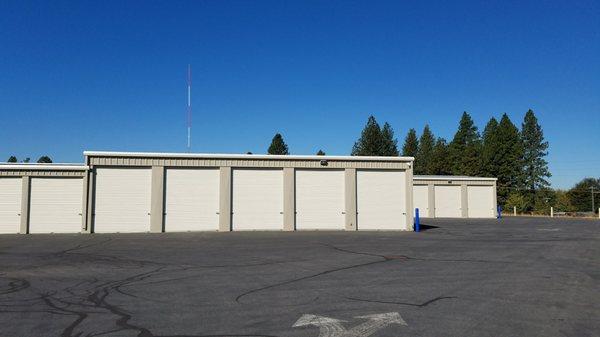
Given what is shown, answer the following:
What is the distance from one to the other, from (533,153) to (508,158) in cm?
510

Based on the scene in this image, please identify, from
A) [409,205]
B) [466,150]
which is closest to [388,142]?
[466,150]

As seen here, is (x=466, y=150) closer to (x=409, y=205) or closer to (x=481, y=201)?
(x=481, y=201)

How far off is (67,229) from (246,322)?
21.5m

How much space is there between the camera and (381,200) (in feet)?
86.3

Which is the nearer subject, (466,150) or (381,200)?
(381,200)

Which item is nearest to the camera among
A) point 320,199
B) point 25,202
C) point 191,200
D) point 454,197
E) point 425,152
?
point 25,202

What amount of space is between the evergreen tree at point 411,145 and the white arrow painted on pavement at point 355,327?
8803 cm

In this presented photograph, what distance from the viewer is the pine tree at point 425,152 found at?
8449 cm

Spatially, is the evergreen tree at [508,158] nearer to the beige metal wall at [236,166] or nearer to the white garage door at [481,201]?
the white garage door at [481,201]

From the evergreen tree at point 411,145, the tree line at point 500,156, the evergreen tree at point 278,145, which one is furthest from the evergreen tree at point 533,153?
the evergreen tree at point 278,145

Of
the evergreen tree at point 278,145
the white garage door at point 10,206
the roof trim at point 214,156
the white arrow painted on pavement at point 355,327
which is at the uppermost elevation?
the evergreen tree at point 278,145

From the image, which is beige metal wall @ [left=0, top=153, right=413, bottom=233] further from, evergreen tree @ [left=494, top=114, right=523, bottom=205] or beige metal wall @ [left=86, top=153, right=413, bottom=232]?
evergreen tree @ [left=494, top=114, right=523, bottom=205]

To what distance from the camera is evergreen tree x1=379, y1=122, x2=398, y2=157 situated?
84.2 m

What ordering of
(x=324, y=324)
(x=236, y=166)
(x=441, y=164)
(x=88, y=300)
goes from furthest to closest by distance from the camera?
(x=441, y=164) → (x=236, y=166) → (x=88, y=300) → (x=324, y=324)
